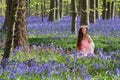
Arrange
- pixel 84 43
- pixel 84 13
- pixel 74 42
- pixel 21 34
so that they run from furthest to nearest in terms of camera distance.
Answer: pixel 84 13 → pixel 74 42 → pixel 21 34 → pixel 84 43

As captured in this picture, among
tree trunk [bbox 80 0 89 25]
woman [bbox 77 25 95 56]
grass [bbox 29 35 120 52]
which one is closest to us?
woman [bbox 77 25 95 56]

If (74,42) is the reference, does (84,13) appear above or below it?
above

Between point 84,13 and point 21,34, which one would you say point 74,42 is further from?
point 84,13

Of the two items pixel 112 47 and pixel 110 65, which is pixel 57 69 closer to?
pixel 110 65

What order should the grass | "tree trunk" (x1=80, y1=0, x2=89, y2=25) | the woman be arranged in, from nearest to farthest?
the woman
the grass
"tree trunk" (x1=80, y1=0, x2=89, y2=25)

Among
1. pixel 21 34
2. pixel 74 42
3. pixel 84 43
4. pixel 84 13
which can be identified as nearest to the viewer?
pixel 84 43

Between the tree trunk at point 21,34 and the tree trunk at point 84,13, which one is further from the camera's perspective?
the tree trunk at point 84,13

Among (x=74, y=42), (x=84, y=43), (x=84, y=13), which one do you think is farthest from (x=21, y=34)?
(x=84, y=13)

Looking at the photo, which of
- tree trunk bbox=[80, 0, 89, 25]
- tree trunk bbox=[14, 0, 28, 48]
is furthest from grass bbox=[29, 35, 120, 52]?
tree trunk bbox=[80, 0, 89, 25]

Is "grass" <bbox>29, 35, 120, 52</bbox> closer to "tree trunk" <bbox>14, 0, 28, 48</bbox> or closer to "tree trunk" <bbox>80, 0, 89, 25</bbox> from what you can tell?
"tree trunk" <bbox>14, 0, 28, 48</bbox>

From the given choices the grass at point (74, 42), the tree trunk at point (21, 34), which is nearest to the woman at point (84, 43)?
the tree trunk at point (21, 34)

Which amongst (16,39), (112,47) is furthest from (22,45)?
(112,47)

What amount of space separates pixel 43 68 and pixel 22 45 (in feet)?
17.0

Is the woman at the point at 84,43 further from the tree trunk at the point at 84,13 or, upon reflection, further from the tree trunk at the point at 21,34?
the tree trunk at the point at 84,13
